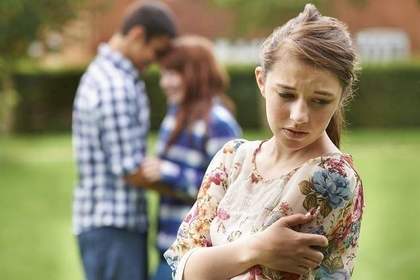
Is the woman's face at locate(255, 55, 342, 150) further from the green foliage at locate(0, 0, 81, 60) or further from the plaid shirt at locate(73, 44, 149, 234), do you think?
the green foliage at locate(0, 0, 81, 60)

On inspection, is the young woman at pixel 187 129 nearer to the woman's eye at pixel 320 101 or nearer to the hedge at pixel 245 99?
the woman's eye at pixel 320 101

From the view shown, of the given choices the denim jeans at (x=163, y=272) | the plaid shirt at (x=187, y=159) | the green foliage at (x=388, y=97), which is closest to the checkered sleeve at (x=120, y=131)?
the plaid shirt at (x=187, y=159)

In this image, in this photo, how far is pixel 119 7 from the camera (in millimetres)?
30922

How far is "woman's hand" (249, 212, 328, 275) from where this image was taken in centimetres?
192

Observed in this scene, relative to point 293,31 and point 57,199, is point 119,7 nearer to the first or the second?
point 57,199

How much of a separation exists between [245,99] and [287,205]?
2115cm

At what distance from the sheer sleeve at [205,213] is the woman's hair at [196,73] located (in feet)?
7.37

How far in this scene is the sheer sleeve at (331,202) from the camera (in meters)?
1.97

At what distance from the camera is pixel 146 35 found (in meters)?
4.64

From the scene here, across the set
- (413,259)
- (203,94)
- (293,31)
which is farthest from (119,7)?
(293,31)

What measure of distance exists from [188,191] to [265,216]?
235 centimetres

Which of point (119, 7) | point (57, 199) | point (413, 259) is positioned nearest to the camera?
point (413, 259)

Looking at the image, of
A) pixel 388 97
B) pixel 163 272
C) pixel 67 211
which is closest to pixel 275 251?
pixel 163 272

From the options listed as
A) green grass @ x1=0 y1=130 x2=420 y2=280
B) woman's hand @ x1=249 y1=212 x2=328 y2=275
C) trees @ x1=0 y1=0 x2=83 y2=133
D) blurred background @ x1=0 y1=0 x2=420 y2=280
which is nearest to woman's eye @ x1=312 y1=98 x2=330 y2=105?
woman's hand @ x1=249 y1=212 x2=328 y2=275
